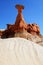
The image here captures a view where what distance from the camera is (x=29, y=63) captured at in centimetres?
394

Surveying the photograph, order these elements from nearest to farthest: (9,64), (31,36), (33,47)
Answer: (9,64)
(33,47)
(31,36)

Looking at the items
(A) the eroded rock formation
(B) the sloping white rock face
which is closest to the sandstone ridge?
(A) the eroded rock formation

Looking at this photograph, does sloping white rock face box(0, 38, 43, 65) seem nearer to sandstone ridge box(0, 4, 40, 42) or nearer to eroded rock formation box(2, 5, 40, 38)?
sandstone ridge box(0, 4, 40, 42)

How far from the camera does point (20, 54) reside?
14.0 feet

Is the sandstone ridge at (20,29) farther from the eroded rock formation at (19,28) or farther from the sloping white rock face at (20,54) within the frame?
the sloping white rock face at (20,54)

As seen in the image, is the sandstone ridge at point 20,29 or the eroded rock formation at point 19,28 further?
the eroded rock formation at point 19,28

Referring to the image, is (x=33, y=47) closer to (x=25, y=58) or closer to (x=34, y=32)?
(x=25, y=58)

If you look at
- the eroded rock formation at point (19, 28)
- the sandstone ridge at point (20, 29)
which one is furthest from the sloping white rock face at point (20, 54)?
the eroded rock formation at point (19, 28)

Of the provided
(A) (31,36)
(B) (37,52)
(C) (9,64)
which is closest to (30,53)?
(B) (37,52)

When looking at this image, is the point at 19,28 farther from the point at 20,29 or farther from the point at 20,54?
the point at 20,54

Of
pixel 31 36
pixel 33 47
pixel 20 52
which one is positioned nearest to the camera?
pixel 20 52

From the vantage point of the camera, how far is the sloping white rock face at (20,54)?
3843 millimetres

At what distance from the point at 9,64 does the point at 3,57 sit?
0.28 m

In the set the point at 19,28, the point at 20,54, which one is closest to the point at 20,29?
the point at 19,28
